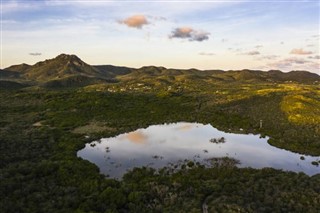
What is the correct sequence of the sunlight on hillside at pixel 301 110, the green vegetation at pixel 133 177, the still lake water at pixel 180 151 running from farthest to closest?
the sunlight on hillside at pixel 301 110, the still lake water at pixel 180 151, the green vegetation at pixel 133 177

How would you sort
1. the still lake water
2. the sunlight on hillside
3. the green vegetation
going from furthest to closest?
the sunlight on hillside, the still lake water, the green vegetation

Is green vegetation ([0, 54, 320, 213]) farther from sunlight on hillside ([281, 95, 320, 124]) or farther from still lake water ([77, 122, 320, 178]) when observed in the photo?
still lake water ([77, 122, 320, 178])

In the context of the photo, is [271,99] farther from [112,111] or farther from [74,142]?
[74,142]

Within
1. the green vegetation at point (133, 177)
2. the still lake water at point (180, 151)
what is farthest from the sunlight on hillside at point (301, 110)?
the still lake water at point (180, 151)

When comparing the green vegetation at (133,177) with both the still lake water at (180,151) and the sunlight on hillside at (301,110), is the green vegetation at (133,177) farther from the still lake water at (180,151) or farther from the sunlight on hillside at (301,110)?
the still lake water at (180,151)

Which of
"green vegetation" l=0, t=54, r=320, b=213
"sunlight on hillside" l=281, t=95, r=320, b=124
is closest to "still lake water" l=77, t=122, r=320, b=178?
"green vegetation" l=0, t=54, r=320, b=213

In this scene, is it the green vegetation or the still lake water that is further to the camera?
the still lake water

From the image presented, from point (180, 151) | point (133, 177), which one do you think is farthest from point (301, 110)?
point (133, 177)

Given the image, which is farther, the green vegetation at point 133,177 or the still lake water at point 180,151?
the still lake water at point 180,151
